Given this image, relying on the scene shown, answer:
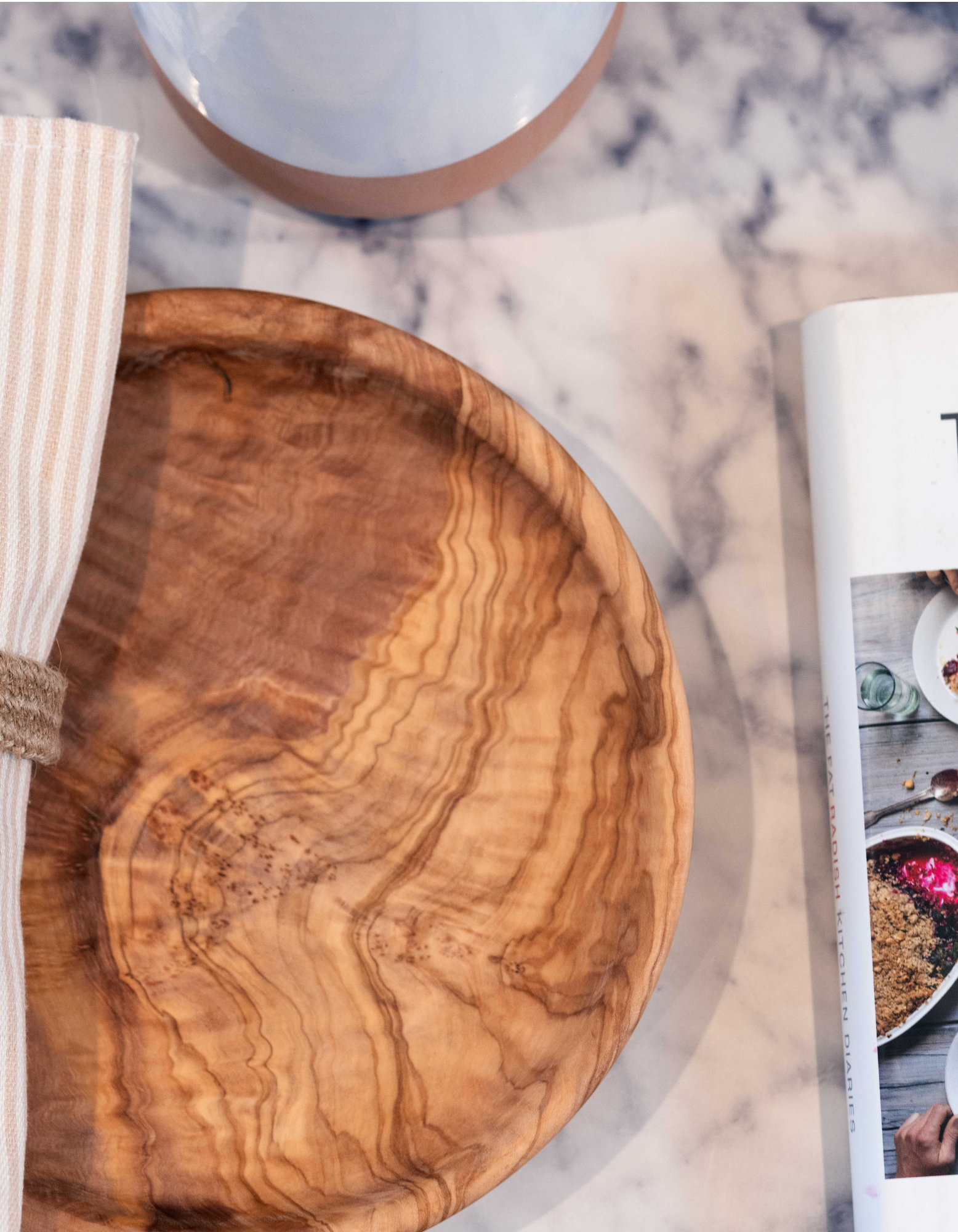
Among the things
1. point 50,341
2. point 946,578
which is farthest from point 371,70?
point 946,578

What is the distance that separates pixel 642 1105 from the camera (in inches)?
13.2

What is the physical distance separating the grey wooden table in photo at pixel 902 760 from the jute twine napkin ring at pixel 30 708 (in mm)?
237

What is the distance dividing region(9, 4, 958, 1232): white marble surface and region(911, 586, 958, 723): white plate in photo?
1.5 inches

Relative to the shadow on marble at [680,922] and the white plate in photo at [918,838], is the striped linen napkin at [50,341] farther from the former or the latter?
the white plate in photo at [918,838]

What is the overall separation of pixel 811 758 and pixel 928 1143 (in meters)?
0.12

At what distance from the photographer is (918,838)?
0.32 m

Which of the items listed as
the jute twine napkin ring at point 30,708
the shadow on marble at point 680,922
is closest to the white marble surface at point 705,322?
the shadow on marble at point 680,922

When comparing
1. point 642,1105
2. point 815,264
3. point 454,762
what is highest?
point 815,264

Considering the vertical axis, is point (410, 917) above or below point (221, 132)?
below

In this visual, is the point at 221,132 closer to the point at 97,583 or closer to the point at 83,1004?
the point at 97,583

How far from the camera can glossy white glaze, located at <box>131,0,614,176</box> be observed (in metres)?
0.24

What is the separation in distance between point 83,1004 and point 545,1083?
0.13m

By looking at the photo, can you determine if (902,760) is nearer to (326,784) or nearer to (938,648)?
(938,648)

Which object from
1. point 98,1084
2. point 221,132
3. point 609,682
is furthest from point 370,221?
point 98,1084
